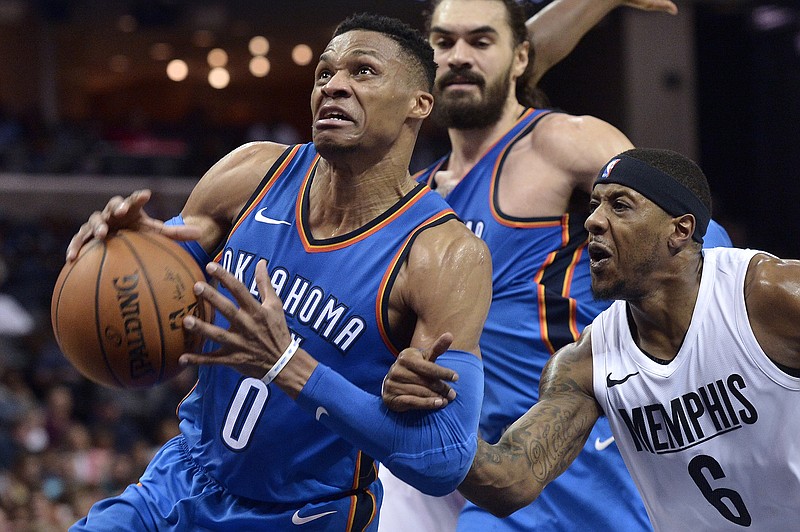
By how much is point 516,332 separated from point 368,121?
1373 mm

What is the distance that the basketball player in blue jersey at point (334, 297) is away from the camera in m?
2.86

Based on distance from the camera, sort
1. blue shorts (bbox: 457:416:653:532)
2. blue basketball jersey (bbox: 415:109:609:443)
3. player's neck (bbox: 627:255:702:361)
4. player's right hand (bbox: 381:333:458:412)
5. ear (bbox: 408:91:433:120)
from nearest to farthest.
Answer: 1. player's right hand (bbox: 381:333:458:412)
2. ear (bbox: 408:91:433:120)
3. player's neck (bbox: 627:255:702:361)
4. blue shorts (bbox: 457:416:653:532)
5. blue basketball jersey (bbox: 415:109:609:443)

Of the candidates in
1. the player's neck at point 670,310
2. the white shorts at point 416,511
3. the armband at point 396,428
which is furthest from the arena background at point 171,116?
the armband at point 396,428

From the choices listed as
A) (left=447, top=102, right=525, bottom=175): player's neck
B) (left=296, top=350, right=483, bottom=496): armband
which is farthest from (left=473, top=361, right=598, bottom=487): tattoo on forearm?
(left=447, top=102, right=525, bottom=175): player's neck

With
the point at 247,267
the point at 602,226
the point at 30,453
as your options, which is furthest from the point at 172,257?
the point at 30,453

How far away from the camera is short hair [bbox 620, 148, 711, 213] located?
10.9ft

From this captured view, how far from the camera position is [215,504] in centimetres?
305

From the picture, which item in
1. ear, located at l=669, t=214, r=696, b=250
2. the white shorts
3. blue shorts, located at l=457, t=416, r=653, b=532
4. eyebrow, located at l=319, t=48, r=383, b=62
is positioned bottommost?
the white shorts

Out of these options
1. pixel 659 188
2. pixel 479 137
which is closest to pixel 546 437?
pixel 659 188

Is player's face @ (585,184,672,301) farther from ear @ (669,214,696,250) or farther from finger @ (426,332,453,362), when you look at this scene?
finger @ (426,332,453,362)

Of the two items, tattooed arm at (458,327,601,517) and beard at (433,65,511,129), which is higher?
beard at (433,65,511,129)

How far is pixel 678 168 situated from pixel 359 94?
999mm

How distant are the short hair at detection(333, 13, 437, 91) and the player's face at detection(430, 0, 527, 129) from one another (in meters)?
1.17

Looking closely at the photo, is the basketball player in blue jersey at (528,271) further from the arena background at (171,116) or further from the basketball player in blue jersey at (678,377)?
the arena background at (171,116)
